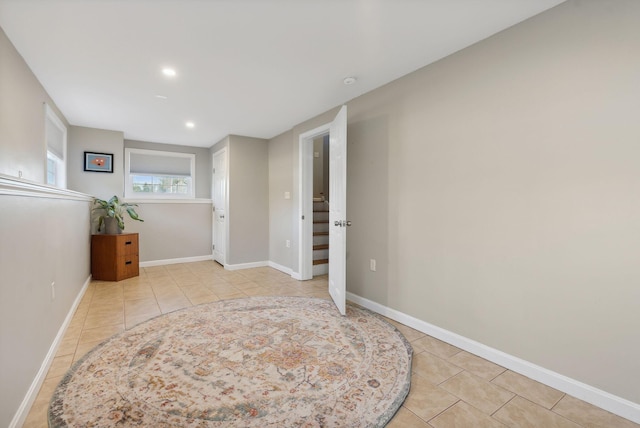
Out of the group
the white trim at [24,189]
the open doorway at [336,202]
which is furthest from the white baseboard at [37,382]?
the open doorway at [336,202]

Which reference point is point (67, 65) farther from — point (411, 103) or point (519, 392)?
point (519, 392)

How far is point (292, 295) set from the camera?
339 centimetres

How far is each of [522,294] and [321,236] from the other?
3.02 m

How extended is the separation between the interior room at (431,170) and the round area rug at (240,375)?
0.16 m

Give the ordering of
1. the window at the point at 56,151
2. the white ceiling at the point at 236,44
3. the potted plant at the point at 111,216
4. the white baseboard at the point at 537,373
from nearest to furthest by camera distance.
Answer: the white baseboard at the point at 537,373 < the white ceiling at the point at 236,44 < the window at the point at 56,151 < the potted plant at the point at 111,216

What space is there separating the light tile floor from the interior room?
0.02 metres

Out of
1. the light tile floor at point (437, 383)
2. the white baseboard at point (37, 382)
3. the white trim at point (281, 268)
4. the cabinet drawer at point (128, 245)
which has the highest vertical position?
the cabinet drawer at point (128, 245)

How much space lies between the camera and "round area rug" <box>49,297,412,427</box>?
1434mm

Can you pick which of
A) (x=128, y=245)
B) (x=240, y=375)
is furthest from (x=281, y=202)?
(x=240, y=375)

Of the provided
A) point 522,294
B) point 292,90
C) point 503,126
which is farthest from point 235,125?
point 522,294

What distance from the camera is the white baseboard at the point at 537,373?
4.86ft

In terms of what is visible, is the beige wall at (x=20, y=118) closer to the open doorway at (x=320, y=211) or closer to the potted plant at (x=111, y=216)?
the potted plant at (x=111, y=216)

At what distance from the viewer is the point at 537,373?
5.83 feet

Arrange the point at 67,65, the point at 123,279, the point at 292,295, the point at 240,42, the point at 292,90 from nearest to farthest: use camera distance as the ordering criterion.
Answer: the point at 240,42, the point at 67,65, the point at 292,90, the point at 292,295, the point at 123,279
